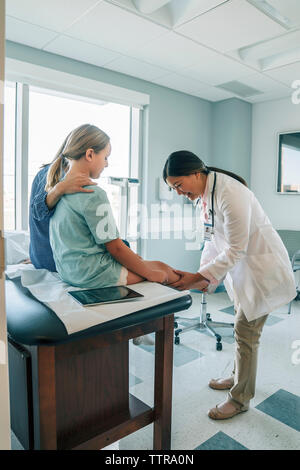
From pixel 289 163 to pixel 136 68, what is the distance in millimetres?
2247

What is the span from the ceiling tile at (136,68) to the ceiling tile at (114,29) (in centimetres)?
29

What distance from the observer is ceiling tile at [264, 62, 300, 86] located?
3.40 m

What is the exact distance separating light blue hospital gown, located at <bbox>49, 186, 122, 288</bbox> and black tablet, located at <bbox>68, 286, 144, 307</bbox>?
0.19 ft

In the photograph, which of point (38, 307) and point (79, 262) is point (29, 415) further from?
point (79, 262)

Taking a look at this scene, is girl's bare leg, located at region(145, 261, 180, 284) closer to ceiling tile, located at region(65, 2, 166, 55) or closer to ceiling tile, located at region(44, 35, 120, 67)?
ceiling tile, located at region(65, 2, 166, 55)

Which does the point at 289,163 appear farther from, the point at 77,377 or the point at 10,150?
the point at 77,377

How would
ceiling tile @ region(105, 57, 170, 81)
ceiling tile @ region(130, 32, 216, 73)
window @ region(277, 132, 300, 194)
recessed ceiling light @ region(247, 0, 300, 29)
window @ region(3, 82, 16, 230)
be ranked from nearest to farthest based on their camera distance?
recessed ceiling light @ region(247, 0, 300, 29) → ceiling tile @ region(130, 32, 216, 73) → window @ region(3, 82, 16, 230) → ceiling tile @ region(105, 57, 170, 81) → window @ region(277, 132, 300, 194)

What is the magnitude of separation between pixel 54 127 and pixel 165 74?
128 centimetres

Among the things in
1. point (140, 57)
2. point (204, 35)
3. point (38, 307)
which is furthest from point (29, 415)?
point (140, 57)

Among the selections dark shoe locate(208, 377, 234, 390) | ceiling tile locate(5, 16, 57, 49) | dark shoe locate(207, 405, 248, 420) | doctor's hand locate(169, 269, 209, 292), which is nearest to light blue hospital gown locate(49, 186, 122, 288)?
doctor's hand locate(169, 269, 209, 292)

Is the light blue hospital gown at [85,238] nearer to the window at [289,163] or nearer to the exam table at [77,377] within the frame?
the exam table at [77,377]

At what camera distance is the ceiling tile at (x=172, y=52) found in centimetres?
288

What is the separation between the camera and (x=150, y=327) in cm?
133

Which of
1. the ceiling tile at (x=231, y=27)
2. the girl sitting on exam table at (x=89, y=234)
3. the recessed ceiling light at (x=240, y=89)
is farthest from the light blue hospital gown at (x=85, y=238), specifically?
the recessed ceiling light at (x=240, y=89)
